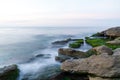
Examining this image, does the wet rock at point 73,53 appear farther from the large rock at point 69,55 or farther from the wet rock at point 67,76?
the wet rock at point 67,76

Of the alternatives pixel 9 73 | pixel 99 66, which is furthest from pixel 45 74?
pixel 99 66

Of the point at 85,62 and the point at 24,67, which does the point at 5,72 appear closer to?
the point at 24,67

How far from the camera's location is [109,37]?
5797 centimetres

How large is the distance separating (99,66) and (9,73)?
9.57m

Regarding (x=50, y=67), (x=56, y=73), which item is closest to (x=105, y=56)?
(x=56, y=73)

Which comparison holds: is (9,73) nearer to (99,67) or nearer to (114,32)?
(99,67)

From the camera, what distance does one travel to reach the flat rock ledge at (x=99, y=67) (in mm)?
21469

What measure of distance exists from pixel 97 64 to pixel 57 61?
31.5 feet

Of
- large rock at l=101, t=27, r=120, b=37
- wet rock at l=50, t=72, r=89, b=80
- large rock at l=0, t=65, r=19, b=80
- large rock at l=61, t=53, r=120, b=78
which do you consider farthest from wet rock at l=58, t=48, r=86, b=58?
large rock at l=101, t=27, r=120, b=37

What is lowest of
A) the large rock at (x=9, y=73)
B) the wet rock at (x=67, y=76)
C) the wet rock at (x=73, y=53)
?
the wet rock at (x=67, y=76)

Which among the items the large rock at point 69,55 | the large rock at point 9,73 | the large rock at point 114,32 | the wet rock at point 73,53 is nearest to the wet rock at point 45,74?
the large rock at point 9,73

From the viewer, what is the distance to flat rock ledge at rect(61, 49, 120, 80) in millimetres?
21469

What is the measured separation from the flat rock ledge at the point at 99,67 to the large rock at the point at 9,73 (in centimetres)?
571

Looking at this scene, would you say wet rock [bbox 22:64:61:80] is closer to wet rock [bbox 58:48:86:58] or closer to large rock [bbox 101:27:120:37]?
wet rock [bbox 58:48:86:58]
